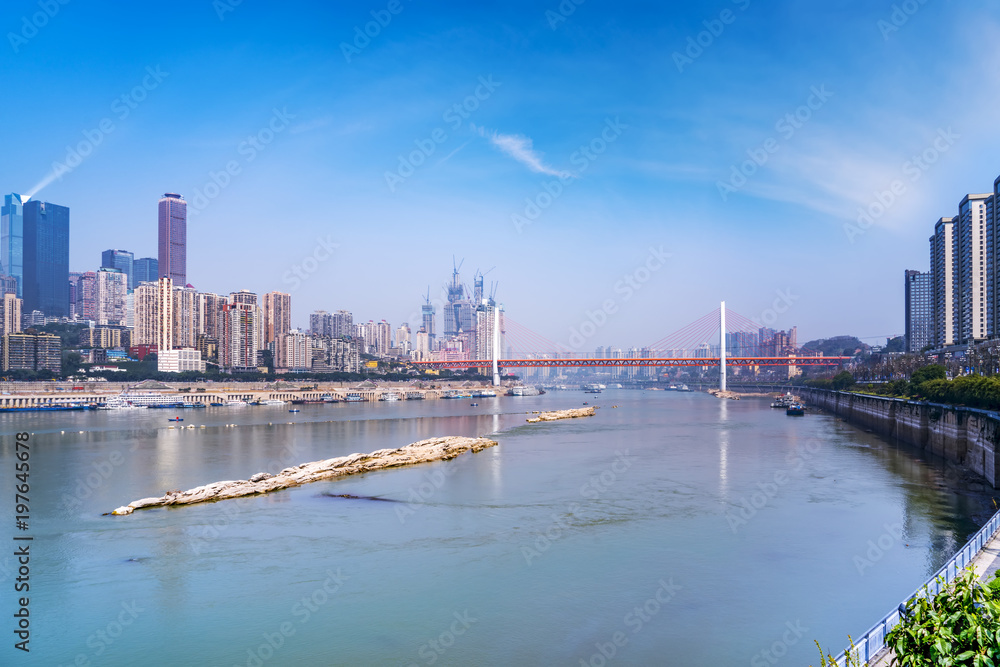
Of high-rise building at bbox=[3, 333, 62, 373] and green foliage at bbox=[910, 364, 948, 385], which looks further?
high-rise building at bbox=[3, 333, 62, 373]

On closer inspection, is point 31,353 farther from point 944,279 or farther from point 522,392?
point 944,279

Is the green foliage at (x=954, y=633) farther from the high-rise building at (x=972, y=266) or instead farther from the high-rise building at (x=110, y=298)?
the high-rise building at (x=110, y=298)

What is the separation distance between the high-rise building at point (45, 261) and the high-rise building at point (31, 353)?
55914 millimetres

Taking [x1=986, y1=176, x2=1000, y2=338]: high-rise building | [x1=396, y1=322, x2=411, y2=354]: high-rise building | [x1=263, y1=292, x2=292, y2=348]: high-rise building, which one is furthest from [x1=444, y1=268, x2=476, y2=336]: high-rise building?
[x1=986, y1=176, x2=1000, y2=338]: high-rise building

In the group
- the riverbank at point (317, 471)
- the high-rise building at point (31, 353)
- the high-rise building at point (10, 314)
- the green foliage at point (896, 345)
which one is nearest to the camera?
the riverbank at point (317, 471)

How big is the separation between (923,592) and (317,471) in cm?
1342

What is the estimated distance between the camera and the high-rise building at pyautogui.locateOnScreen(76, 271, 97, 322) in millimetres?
109812

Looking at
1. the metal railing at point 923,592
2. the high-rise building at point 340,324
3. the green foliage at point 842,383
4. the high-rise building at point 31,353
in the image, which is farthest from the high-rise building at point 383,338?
the metal railing at point 923,592

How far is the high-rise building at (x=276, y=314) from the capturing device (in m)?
88.2

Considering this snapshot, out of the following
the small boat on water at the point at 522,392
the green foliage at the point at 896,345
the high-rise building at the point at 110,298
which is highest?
the high-rise building at the point at 110,298

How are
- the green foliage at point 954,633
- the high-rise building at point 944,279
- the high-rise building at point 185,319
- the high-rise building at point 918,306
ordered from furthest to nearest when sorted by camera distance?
the high-rise building at point 185,319 → the high-rise building at point 918,306 → the high-rise building at point 944,279 → the green foliage at point 954,633

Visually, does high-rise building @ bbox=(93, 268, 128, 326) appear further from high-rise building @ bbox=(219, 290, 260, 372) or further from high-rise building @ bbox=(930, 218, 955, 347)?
high-rise building @ bbox=(930, 218, 955, 347)

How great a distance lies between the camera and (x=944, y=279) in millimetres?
50219

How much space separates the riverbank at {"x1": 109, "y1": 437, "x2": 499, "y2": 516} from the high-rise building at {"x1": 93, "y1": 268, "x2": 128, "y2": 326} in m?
105
